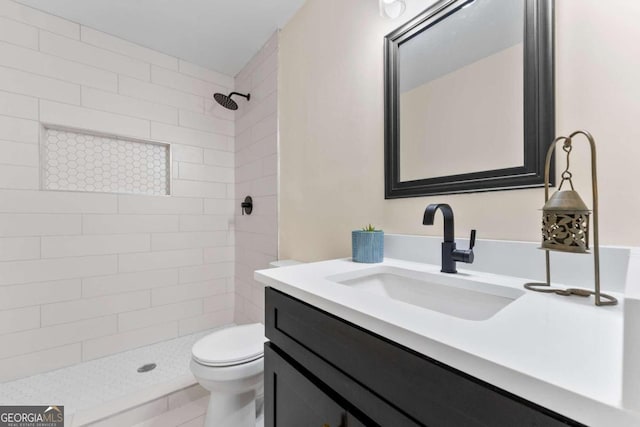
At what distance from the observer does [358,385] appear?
1.74ft

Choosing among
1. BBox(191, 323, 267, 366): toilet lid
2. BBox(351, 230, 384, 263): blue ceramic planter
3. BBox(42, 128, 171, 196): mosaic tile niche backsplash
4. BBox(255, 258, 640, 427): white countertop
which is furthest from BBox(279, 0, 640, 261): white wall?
BBox(42, 128, 171, 196): mosaic tile niche backsplash

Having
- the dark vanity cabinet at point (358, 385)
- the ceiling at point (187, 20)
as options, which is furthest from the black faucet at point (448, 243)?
the ceiling at point (187, 20)

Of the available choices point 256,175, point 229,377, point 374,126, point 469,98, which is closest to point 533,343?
point 469,98

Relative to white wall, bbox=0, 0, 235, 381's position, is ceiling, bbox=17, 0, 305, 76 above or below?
above

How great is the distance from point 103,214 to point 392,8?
218 cm

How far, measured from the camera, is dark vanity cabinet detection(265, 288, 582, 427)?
0.36 m

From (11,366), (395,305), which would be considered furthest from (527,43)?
(11,366)

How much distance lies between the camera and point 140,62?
205 centimetres

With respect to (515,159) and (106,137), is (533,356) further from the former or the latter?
(106,137)

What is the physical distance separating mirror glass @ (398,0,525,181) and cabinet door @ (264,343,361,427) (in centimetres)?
80

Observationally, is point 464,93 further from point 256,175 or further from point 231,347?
point 256,175

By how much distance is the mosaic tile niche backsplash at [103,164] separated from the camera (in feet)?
5.91

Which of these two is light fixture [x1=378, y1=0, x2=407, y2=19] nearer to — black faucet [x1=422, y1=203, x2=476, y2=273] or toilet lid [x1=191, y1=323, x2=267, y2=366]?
black faucet [x1=422, y1=203, x2=476, y2=273]

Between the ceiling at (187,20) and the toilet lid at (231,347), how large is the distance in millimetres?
1939
